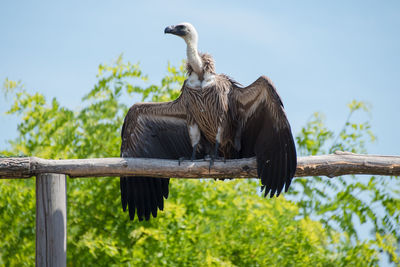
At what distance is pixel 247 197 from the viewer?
7324mm

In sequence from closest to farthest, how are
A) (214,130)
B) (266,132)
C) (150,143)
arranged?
1. (266,132)
2. (214,130)
3. (150,143)

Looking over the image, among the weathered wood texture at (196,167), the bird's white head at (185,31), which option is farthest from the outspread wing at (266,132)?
the bird's white head at (185,31)

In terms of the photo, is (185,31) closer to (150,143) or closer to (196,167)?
(150,143)

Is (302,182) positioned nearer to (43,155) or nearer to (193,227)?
(193,227)

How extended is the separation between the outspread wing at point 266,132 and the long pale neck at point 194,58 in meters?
0.32

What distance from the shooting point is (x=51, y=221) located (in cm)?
410

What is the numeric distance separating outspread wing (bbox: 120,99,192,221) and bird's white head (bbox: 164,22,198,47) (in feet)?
1.75

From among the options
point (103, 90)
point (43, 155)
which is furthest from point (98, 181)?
point (103, 90)

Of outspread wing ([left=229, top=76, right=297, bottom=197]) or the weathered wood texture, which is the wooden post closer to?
the weathered wood texture

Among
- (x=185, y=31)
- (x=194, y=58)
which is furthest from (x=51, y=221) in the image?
(x=185, y=31)

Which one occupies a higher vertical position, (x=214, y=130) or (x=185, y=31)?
(x=185, y=31)

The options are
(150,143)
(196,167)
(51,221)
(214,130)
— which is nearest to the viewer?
(51,221)

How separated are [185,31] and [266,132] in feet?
3.61

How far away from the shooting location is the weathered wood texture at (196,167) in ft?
13.8
